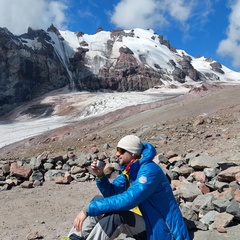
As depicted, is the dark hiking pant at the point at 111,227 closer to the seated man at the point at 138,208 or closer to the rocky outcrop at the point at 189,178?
the seated man at the point at 138,208

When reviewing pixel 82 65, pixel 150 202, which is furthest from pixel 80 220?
pixel 82 65

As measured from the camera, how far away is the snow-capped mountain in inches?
2913

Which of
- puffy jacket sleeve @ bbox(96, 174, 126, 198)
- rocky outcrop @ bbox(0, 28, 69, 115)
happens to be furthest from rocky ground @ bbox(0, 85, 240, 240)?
rocky outcrop @ bbox(0, 28, 69, 115)

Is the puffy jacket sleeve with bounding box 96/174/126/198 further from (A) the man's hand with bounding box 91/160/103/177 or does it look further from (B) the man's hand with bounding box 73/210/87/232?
(B) the man's hand with bounding box 73/210/87/232

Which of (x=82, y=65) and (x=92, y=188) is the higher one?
(x=82, y=65)

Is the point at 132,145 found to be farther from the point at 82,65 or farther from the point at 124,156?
the point at 82,65

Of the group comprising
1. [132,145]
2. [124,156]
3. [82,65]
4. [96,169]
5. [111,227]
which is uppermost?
[82,65]

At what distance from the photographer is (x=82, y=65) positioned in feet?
276

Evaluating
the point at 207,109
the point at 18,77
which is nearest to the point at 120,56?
the point at 18,77

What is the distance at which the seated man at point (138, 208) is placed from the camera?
134 inches

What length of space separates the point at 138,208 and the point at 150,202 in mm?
298

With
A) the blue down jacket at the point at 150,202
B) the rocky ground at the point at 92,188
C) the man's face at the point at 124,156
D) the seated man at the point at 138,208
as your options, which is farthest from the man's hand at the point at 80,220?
the rocky ground at the point at 92,188

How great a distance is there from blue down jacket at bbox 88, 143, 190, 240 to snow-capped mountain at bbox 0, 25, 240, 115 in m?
69.2

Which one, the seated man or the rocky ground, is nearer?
the seated man
